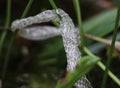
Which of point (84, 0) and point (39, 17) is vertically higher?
point (39, 17)

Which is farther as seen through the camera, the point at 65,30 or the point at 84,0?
the point at 84,0

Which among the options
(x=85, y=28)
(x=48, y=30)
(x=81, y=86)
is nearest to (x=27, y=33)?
(x=48, y=30)

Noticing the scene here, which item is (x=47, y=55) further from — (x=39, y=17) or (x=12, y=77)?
(x=39, y=17)

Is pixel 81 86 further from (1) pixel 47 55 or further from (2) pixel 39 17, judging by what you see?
(1) pixel 47 55

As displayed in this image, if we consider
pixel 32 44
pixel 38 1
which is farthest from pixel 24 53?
pixel 38 1

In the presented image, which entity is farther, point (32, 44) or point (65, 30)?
point (32, 44)

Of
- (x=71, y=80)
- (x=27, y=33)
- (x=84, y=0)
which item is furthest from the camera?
(x=84, y=0)

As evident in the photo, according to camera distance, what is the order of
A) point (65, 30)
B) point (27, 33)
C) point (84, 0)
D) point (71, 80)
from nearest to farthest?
point (71, 80), point (65, 30), point (27, 33), point (84, 0)

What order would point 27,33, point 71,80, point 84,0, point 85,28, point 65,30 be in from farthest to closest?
point 84,0 < point 85,28 < point 27,33 < point 65,30 < point 71,80

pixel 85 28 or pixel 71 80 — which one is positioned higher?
pixel 71 80
